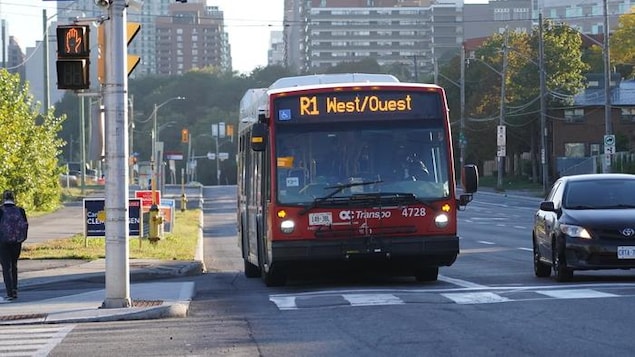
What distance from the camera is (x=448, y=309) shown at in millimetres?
14211

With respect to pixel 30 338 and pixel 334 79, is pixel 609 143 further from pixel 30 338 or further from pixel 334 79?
pixel 30 338

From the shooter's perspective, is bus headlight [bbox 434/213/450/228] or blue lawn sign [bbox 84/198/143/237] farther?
blue lawn sign [bbox 84/198/143/237]

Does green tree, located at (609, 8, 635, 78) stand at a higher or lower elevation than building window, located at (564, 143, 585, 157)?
higher

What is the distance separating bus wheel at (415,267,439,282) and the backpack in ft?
20.1

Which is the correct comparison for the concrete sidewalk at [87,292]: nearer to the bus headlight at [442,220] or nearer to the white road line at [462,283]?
the bus headlight at [442,220]

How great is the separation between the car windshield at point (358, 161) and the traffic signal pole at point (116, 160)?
3111 mm

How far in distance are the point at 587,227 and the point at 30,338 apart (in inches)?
324

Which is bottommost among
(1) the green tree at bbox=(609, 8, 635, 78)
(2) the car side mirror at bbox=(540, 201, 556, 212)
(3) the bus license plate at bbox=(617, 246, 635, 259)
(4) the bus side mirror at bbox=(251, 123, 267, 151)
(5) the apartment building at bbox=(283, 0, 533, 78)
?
(3) the bus license plate at bbox=(617, 246, 635, 259)

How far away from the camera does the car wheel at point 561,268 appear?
17.7m

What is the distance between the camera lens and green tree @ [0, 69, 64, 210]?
1615 inches

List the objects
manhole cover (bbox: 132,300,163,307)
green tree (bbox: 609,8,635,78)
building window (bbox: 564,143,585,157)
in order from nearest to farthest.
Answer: manhole cover (bbox: 132,300,163,307)
building window (bbox: 564,143,585,157)
green tree (bbox: 609,8,635,78)

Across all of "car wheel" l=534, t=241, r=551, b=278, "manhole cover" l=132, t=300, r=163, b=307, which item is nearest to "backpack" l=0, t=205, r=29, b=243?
"manhole cover" l=132, t=300, r=163, b=307

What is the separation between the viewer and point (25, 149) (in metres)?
49.4

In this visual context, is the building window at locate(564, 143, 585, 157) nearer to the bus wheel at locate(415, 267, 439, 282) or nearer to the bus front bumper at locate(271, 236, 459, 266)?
the bus wheel at locate(415, 267, 439, 282)
